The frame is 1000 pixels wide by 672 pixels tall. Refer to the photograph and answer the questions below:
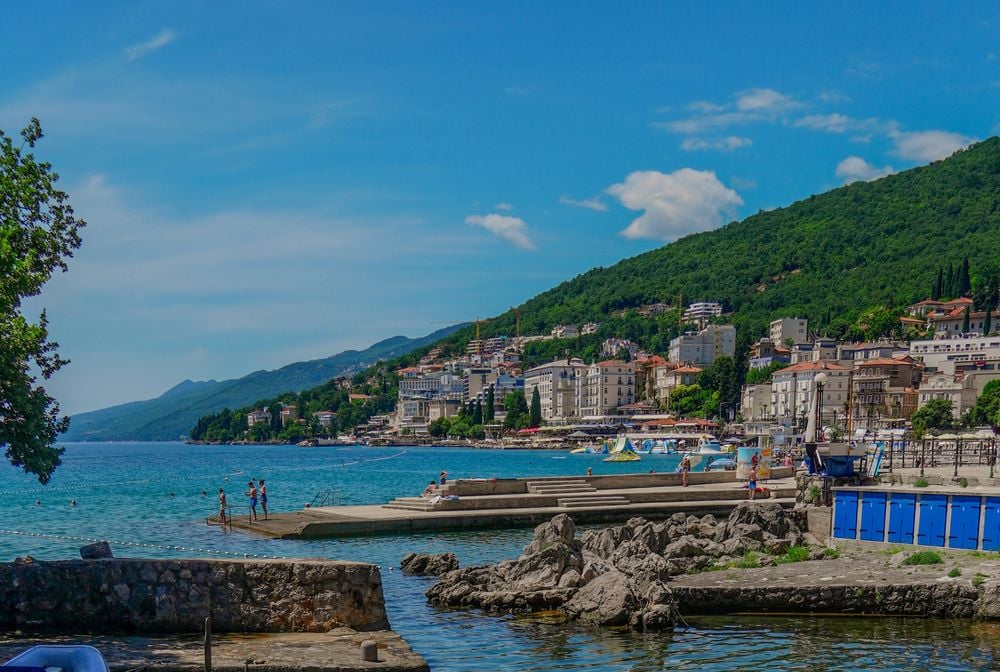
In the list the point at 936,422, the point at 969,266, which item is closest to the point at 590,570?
the point at 936,422

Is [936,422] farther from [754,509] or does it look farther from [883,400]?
[754,509]

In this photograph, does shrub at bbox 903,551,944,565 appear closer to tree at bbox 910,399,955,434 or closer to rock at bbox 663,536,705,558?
rock at bbox 663,536,705,558

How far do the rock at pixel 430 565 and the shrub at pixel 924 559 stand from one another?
9941mm

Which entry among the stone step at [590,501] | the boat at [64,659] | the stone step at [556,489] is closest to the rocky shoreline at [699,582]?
the boat at [64,659]

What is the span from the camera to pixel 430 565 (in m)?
24.5

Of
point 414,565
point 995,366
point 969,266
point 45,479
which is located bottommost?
point 414,565

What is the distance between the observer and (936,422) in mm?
130250

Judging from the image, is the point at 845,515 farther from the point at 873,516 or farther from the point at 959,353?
the point at 959,353

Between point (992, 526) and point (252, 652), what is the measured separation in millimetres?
16071

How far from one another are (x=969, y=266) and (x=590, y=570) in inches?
A: 7595

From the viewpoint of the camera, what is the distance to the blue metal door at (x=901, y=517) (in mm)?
22609

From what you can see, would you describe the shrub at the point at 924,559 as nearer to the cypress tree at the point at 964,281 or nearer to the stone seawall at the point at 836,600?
the stone seawall at the point at 836,600

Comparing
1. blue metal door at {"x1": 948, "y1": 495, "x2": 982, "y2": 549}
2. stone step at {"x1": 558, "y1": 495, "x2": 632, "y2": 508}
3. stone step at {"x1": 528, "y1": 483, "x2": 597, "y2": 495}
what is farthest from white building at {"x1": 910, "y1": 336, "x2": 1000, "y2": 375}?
blue metal door at {"x1": 948, "y1": 495, "x2": 982, "y2": 549}

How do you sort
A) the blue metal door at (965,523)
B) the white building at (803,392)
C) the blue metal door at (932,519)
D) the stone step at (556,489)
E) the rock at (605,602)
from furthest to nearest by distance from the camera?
the white building at (803,392) → the stone step at (556,489) → the blue metal door at (932,519) → the blue metal door at (965,523) → the rock at (605,602)
